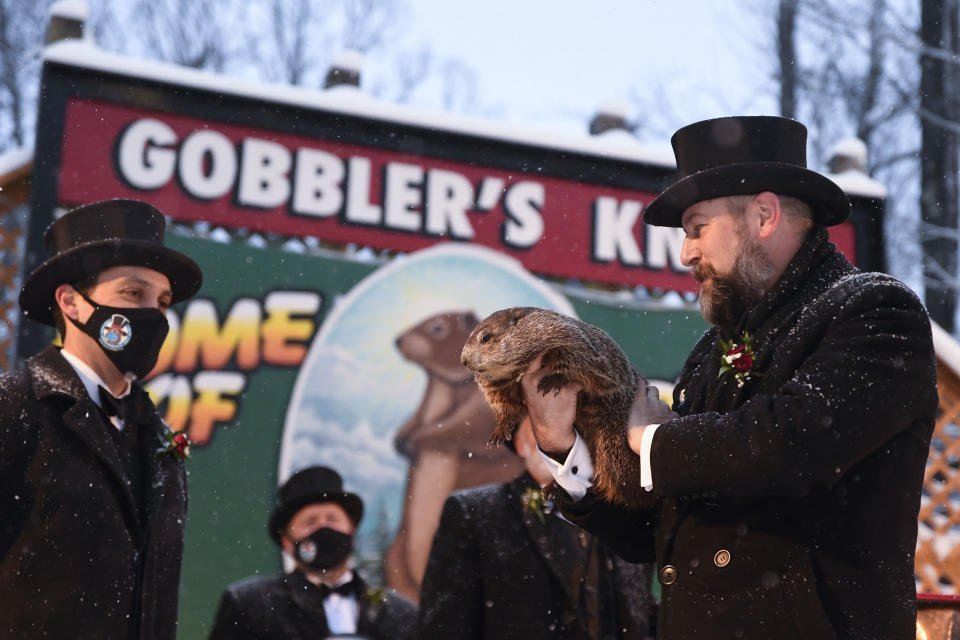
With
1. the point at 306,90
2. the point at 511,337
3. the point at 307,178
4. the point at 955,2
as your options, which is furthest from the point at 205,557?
the point at 955,2

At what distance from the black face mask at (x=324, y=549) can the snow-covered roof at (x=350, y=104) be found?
2639mm

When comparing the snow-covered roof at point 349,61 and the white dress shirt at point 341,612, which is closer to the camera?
the white dress shirt at point 341,612

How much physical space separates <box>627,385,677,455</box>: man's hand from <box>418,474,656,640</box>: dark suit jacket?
182 centimetres

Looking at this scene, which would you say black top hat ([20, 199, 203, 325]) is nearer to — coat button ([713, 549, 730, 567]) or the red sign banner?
the red sign banner

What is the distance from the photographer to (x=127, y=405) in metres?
3.62

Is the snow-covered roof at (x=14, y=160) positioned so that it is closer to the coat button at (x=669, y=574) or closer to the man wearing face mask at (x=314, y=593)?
the man wearing face mask at (x=314, y=593)

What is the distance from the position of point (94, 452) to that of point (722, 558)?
211 cm

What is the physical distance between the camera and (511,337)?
2.22 m

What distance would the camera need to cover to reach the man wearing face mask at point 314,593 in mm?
5238

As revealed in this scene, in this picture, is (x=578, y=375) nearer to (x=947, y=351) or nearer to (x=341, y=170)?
(x=341, y=170)

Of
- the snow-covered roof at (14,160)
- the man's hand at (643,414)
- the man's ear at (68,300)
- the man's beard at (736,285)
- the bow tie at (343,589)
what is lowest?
the bow tie at (343,589)

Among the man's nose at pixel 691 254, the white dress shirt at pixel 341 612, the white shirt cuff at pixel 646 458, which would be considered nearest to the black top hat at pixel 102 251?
the white dress shirt at pixel 341 612

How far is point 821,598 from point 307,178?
5023 millimetres

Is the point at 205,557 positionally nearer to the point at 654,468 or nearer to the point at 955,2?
the point at 654,468
